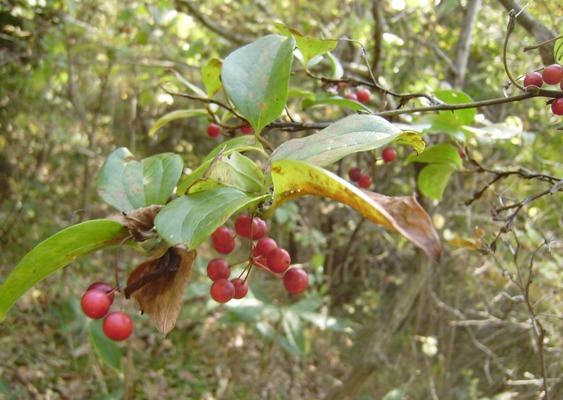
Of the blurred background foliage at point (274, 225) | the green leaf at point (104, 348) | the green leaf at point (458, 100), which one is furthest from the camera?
the blurred background foliage at point (274, 225)

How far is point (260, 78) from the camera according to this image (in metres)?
0.70

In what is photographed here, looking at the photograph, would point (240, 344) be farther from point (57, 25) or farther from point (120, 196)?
point (120, 196)

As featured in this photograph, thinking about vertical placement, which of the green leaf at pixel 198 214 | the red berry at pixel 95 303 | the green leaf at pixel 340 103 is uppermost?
the green leaf at pixel 340 103

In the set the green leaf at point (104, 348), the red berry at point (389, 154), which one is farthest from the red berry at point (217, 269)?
the green leaf at point (104, 348)

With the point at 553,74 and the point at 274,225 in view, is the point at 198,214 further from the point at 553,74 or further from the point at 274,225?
the point at 274,225

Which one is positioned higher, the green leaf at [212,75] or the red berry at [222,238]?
the green leaf at [212,75]

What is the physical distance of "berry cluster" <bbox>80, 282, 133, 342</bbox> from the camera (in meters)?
0.61

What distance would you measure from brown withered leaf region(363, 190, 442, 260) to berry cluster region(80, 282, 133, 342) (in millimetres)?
379

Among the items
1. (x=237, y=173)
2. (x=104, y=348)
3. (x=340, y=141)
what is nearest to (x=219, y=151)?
(x=237, y=173)

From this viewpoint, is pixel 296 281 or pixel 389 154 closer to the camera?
pixel 296 281

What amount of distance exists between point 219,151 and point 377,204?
0.28 m

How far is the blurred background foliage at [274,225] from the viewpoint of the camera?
2.21 meters

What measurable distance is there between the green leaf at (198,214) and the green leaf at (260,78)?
0.59 ft

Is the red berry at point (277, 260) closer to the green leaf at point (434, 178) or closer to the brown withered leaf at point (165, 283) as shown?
the brown withered leaf at point (165, 283)
